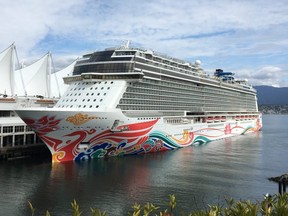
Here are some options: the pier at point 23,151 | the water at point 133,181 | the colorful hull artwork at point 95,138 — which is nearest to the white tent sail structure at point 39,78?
the pier at point 23,151

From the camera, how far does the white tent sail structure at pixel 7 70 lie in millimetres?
43969

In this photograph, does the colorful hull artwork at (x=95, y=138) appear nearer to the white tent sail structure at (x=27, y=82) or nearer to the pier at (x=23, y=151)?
the pier at (x=23, y=151)

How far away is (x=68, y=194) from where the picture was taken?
21141 mm

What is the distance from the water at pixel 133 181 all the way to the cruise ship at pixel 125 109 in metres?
1.61

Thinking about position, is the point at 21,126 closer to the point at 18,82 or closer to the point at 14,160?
the point at 14,160

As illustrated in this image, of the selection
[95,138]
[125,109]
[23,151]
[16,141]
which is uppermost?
[125,109]

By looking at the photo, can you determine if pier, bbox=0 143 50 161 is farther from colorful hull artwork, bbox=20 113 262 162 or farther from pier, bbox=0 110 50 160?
colorful hull artwork, bbox=20 113 262 162

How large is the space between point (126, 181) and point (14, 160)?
44.8ft

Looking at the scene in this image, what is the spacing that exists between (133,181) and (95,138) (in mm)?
6484

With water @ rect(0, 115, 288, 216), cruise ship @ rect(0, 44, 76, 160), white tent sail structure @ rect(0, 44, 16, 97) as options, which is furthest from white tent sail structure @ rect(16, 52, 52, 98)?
water @ rect(0, 115, 288, 216)

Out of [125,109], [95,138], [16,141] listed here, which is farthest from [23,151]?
[125,109]

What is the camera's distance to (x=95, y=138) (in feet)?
97.1

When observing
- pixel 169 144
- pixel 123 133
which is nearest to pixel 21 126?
pixel 123 133

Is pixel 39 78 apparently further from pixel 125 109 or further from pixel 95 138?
pixel 95 138
